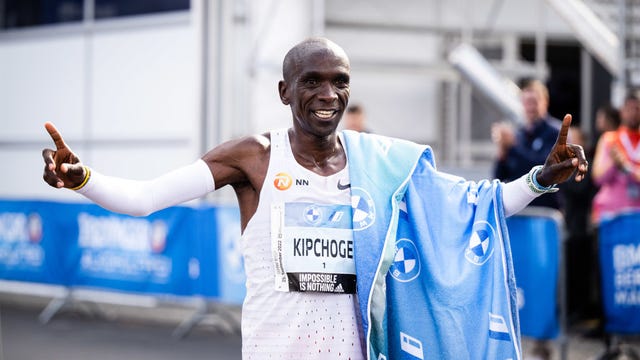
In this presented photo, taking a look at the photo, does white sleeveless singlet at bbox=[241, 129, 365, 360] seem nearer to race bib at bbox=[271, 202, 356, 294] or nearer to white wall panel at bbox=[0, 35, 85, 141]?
race bib at bbox=[271, 202, 356, 294]

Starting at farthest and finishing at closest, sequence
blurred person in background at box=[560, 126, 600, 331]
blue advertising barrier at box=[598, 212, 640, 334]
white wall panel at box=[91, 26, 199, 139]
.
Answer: white wall panel at box=[91, 26, 199, 139]
blurred person in background at box=[560, 126, 600, 331]
blue advertising barrier at box=[598, 212, 640, 334]

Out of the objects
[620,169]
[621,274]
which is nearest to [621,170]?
[620,169]

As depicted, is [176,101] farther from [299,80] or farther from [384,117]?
[299,80]

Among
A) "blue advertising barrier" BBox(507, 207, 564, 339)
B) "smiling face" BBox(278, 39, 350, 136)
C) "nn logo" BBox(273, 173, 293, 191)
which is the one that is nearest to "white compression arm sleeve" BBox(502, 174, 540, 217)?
"smiling face" BBox(278, 39, 350, 136)

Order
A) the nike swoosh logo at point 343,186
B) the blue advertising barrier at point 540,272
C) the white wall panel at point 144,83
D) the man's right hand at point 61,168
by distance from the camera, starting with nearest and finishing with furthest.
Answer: the man's right hand at point 61,168 < the nike swoosh logo at point 343,186 < the blue advertising barrier at point 540,272 < the white wall panel at point 144,83

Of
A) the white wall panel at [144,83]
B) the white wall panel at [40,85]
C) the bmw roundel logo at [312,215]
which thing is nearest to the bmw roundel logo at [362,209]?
the bmw roundel logo at [312,215]

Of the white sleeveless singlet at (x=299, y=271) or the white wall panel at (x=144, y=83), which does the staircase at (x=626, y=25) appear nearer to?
the white wall panel at (x=144, y=83)

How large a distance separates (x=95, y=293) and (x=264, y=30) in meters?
3.50

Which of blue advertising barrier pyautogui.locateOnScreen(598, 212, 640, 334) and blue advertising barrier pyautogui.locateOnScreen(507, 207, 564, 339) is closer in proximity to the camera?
blue advertising barrier pyautogui.locateOnScreen(507, 207, 564, 339)

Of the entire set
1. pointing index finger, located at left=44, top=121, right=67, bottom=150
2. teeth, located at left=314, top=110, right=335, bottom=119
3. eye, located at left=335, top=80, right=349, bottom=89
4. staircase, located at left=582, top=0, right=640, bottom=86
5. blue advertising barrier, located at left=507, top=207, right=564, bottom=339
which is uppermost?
staircase, located at left=582, top=0, right=640, bottom=86

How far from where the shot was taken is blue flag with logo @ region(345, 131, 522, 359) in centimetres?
391

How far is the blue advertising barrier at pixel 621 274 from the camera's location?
8195mm

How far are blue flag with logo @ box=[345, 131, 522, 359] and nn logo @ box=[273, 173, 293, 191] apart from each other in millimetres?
227

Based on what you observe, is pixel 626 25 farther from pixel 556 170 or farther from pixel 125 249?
pixel 556 170
